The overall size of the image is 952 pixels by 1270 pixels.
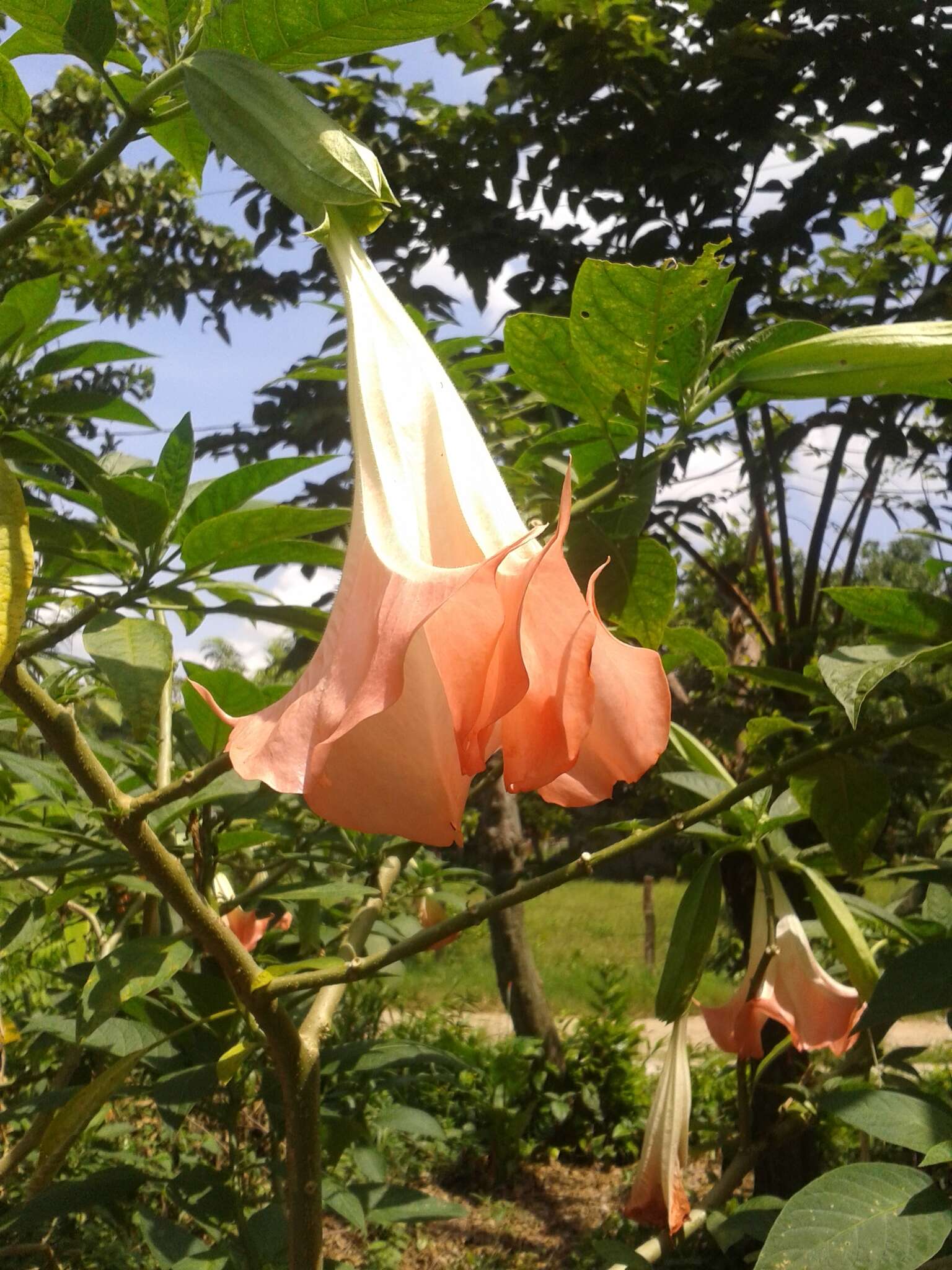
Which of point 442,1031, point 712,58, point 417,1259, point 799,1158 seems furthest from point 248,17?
point 442,1031

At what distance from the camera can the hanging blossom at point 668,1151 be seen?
38.4 inches

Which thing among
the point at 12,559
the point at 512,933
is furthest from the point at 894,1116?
the point at 512,933

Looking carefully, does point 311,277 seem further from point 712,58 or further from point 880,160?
point 880,160

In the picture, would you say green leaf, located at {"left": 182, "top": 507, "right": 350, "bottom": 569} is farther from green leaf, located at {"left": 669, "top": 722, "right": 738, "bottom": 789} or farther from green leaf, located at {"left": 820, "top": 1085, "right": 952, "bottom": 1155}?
green leaf, located at {"left": 820, "top": 1085, "right": 952, "bottom": 1155}

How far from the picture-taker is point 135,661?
0.51m

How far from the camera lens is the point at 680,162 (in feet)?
8.80

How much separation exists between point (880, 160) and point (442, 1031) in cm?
303

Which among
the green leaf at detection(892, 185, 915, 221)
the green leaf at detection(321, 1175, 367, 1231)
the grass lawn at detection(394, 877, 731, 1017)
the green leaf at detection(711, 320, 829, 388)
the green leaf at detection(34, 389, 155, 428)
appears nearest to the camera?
the green leaf at detection(711, 320, 829, 388)

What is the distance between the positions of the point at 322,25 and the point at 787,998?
0.86 metres

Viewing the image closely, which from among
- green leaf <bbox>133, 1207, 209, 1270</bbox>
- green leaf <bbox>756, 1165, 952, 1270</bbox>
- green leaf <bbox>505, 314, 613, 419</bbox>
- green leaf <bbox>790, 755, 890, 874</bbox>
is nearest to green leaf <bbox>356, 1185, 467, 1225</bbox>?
green leaf <bbox>133, 1207, 209, 1270</bbox>

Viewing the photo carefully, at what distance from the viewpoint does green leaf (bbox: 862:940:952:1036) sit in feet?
2.21

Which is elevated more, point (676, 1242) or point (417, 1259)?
point (676, 1242)

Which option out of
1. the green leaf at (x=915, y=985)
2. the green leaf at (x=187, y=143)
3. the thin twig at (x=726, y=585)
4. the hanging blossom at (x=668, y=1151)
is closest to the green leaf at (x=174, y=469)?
the green leaf at (x=187, y=143)

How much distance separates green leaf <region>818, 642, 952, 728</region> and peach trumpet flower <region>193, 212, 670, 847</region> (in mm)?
170
